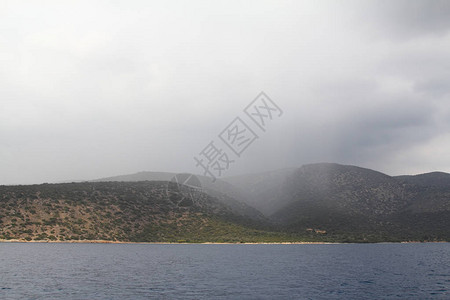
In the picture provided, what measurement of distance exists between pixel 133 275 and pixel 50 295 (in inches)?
707

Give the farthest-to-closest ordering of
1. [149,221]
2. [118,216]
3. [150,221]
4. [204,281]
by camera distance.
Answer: [150,221], [149,221], [118,216], [204,281]

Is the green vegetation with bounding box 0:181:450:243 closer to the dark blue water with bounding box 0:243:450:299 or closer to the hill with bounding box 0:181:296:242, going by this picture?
the hill with bounding box 0:181:296:242

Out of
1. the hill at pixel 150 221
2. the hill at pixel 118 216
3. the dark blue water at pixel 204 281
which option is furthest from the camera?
the hill at pixel 150 221

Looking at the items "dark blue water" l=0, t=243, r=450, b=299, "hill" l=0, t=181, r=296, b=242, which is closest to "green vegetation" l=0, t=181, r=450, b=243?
"hill" l=0, t=181, r=296, b=242

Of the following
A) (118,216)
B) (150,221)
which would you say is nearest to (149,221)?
(150,221)

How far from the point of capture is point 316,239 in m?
176

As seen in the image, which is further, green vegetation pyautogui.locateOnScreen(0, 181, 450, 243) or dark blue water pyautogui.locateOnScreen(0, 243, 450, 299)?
green vegetation pyautogui.locateOnScreen(0, 181, 450, 243)

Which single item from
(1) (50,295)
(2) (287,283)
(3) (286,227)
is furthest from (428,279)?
(3) (286,227)

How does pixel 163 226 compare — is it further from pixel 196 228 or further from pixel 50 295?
pixel 50 295

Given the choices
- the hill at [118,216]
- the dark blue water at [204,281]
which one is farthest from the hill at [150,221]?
the dark blue water at [204,281]

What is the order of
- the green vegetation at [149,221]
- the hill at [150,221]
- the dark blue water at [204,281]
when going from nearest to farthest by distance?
the dark blue water at [204,281] < the green vegetation at [149,221] < the hill at [150,221]

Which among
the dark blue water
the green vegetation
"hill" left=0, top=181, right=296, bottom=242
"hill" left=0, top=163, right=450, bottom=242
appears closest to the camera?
the dark blue water

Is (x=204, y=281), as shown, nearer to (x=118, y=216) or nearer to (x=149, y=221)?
(x=118, y=216)

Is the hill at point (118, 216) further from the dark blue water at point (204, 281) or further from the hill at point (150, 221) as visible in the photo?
the dark blue water at point (204, 281)
